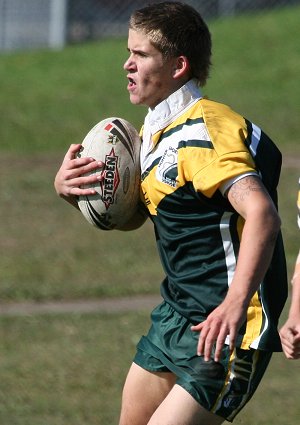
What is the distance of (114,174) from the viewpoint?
4828 millimetres

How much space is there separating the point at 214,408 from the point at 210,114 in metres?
1.12

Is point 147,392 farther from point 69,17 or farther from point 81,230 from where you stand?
point 69,17

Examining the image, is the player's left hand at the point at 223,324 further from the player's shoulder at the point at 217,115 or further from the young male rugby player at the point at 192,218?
the player's shoulder at the point at 217,115

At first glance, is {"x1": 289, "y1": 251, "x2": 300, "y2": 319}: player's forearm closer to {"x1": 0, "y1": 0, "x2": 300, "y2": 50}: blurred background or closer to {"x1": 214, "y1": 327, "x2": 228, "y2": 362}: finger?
{"x1": 214, "y1": 327, "x2": 228, "y2": 362}: finger

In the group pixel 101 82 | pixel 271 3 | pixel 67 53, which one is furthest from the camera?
pixel 271 3

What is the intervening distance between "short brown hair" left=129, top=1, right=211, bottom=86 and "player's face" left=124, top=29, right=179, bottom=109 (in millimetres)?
29

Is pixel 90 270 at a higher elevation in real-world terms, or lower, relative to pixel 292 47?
lower

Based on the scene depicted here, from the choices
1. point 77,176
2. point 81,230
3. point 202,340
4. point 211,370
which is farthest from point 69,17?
point 202,340

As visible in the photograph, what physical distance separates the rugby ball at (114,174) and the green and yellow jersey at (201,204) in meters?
0.11

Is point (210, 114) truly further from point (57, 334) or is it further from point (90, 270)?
point (90, 270)

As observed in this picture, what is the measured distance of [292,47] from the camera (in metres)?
19.3

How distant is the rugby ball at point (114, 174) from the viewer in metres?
4.83

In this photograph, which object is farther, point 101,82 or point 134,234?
point 101,82

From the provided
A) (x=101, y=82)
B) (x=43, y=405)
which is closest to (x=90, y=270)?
(x=43, y=405)
